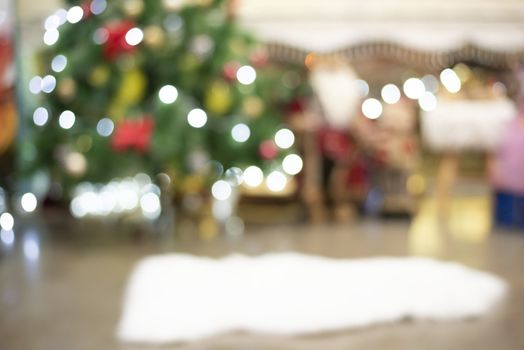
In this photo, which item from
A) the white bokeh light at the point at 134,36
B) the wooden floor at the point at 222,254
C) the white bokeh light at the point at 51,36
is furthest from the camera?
the white bokeh light at the point at 51,36

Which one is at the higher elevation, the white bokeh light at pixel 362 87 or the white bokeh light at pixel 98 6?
the white bokeh light at pixel 98 6

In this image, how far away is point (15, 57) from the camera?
2.96 meters

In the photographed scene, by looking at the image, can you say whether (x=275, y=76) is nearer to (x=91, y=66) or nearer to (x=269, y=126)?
(x=269, y=126)

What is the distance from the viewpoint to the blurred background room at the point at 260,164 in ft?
5.11

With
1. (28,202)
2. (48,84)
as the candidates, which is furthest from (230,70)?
(28,202)

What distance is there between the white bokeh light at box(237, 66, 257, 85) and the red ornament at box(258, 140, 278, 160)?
27 centimetres

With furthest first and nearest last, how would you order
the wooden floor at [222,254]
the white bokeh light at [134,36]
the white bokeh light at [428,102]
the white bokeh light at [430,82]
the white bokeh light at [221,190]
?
1. the white bokeh light at [430,82]
2. the white bokeh light at [428,102]
3. the white bokeh light at [221,190]
4. the white bokeh light at [134,36]
5. the wooden floor at [222,254]

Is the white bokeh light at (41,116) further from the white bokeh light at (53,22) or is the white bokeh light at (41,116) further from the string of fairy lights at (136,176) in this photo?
the white bokeh light at (53,22)

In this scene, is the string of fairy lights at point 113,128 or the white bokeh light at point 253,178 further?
the white bokeh light at point 253,178

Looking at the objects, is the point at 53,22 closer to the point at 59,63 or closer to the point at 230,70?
the point at 59,63

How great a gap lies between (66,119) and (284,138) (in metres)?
0.89

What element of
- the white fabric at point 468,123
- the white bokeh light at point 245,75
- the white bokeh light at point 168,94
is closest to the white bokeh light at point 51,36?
the white bokeh light at point 168,94

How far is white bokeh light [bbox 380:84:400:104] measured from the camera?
3015 millimetres

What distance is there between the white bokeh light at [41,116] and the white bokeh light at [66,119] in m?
0.08
